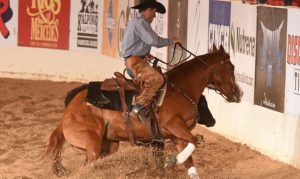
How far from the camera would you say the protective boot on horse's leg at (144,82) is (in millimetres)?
9500

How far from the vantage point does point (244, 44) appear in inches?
476

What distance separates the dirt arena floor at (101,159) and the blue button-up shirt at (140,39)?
1449 mm

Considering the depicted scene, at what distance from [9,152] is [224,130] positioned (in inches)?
147

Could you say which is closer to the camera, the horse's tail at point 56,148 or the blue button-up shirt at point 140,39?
the blue button-up shirt at point 140,39

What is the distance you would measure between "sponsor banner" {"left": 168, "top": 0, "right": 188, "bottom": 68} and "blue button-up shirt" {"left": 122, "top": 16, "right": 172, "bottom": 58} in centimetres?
462

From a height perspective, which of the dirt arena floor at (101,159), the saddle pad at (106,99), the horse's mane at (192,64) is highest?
the horse's mane at (192,64)

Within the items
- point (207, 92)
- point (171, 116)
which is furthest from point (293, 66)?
point (207, 92)

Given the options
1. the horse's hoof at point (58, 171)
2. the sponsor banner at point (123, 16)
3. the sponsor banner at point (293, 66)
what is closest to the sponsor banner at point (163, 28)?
the sponsor banner at point (123, 16)

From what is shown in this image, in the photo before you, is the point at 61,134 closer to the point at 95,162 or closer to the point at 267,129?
the point at 95,162

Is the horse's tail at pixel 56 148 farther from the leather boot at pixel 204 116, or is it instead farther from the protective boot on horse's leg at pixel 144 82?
the leather boot at pixel 204 116

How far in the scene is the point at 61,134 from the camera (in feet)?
32.8

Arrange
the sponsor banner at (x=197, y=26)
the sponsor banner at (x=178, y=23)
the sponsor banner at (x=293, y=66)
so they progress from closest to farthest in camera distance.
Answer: the sponsor banner at (x=293, y=66), the sponsor banner at (x=197, y=26), the sponsor banner at (x=178, y=23)

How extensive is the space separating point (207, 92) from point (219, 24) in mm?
1418

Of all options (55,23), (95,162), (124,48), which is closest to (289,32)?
(124,48)
